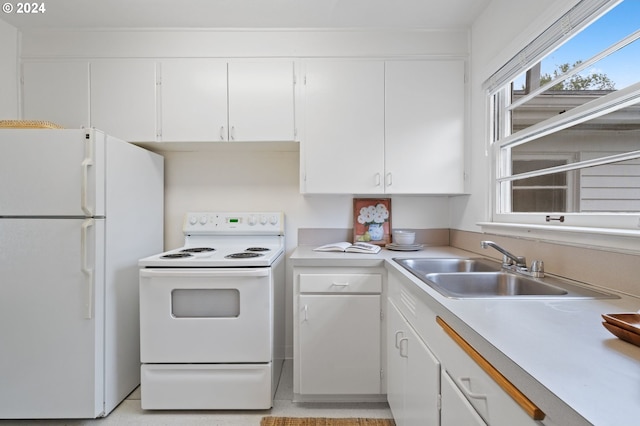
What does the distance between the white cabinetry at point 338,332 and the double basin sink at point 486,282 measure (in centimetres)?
31

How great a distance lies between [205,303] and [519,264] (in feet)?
5.32

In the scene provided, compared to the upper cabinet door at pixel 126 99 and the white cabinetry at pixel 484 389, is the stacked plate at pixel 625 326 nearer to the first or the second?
the white cabinetry at pixel 484 389

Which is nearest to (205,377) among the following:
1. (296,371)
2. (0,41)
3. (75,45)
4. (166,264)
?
(296,371)

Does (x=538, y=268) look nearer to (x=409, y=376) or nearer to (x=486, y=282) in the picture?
(x=486, y=282)

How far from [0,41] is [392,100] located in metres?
2.56

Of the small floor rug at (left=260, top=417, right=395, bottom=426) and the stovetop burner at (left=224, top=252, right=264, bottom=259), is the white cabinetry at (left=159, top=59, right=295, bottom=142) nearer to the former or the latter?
the stovetop burner at (left=224, top=252, right=264, bottom=259)

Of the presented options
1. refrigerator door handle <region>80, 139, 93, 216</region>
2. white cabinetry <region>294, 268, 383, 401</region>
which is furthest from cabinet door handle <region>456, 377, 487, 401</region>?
refrigerator door handle <region>80, 139, 93, 216</region>

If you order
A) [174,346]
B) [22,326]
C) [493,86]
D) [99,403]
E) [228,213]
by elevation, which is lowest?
[99,403]

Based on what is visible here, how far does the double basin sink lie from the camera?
1.10m

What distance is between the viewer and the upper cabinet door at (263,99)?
82.5 inches

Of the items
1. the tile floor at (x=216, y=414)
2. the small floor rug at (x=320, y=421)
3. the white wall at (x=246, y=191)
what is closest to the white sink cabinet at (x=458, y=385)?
the small floor rug at (x=320, y=421)

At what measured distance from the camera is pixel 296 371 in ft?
5.88

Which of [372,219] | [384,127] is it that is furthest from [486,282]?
[384,127]

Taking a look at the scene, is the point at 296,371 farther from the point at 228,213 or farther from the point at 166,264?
the point at 228,213
